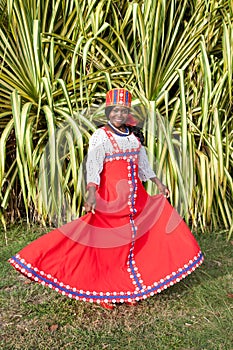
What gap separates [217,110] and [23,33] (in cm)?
144

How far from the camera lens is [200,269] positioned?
3.13m

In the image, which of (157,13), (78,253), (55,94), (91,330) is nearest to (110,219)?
(78,253)

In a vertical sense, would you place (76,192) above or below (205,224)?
above

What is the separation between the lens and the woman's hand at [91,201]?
2.33m

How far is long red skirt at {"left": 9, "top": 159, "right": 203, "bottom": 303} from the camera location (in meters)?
2.35

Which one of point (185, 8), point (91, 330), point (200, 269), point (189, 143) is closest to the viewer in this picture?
point (91, 330)

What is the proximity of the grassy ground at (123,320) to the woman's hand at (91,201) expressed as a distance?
1.82ft

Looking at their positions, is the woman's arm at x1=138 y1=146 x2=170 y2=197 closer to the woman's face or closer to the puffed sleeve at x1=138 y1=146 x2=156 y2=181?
the puffed sleeve at x1=138 y1=146 x2=156 y2=181

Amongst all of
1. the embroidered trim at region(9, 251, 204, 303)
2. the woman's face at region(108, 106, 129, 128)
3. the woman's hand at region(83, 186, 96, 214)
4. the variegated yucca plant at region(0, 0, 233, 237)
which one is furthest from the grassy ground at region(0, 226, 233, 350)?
the woman's face at region(108, 106, 129, 128)

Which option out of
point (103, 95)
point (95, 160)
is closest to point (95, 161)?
point (95, 160)

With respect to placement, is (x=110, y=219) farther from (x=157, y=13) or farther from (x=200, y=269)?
(x=157, y=13)

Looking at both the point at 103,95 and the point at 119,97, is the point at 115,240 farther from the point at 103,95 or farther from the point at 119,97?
the point at 103,95

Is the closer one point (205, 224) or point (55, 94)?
point (55, 94)

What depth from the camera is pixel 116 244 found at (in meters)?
2.49
